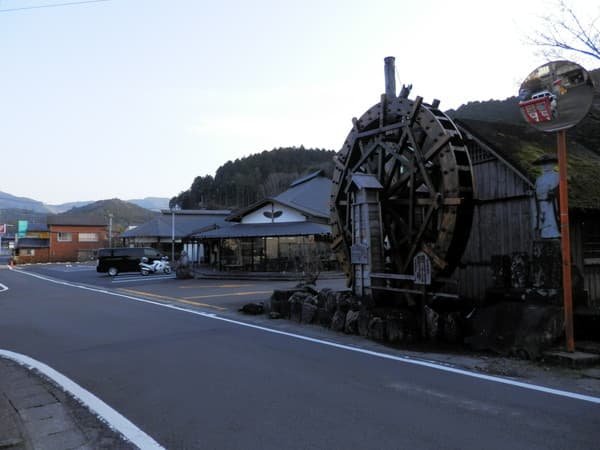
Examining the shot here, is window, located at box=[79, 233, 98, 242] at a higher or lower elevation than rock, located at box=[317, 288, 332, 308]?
higher

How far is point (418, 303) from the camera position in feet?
31.9

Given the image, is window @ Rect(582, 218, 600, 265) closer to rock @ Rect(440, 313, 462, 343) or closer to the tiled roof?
rock @ Rect(440, 313, 462, 343)

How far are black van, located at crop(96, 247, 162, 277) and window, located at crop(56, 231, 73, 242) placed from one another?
1682 inches

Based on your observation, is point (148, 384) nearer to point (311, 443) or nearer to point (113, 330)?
point (311, 443)

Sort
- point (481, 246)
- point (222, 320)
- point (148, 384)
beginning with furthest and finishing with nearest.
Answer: point (222, 320) → point (481, 246) → point (148, 384)

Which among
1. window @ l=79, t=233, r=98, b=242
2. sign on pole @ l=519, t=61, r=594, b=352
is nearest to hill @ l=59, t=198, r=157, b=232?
window @ l=79, t=233, r=98, b=242

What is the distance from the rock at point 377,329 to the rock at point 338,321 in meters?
0.89

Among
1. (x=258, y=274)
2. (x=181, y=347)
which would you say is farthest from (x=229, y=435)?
(x=258, y=274)

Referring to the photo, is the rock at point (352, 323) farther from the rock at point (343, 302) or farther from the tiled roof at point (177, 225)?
the tiled roof at point (177, 225)

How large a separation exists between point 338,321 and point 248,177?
8158cm

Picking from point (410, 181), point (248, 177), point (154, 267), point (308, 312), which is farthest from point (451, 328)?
point (248, 177)

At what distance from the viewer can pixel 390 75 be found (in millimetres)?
12172

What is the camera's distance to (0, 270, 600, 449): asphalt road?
4332 millimetres

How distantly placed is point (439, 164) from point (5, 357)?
8.76 metres
